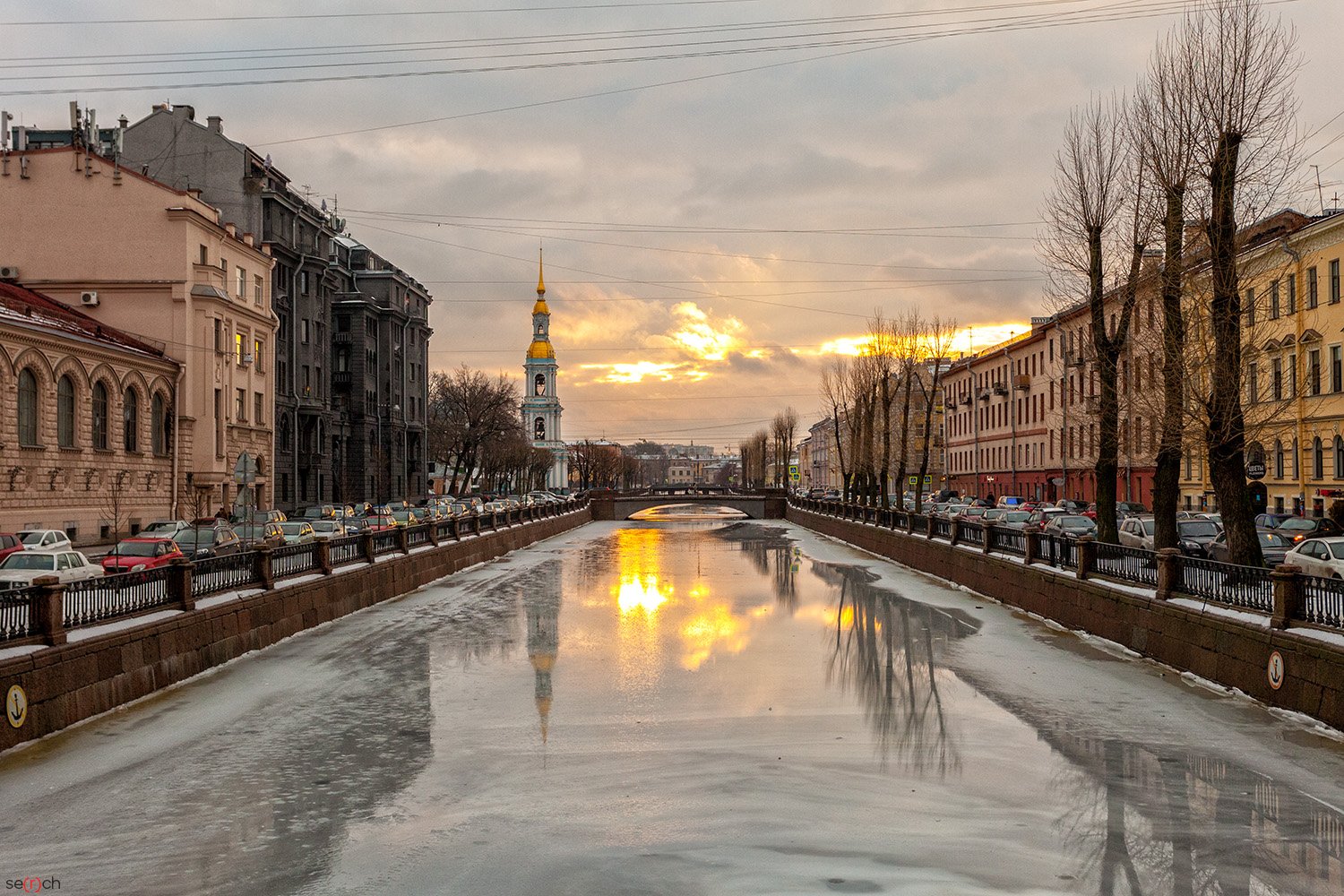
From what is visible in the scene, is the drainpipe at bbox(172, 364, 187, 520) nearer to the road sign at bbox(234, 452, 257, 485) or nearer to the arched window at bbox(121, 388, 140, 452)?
the arched window at bbox(121, 388, 140, 452)

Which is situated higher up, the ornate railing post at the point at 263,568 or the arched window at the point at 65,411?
the arched window at the point at 65,411

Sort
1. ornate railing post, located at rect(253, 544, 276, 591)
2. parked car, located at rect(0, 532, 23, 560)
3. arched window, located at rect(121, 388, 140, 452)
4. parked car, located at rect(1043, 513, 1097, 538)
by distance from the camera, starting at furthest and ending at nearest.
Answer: arched window, located at rect(121, 388, 140, 452) < parked car, located at rect(1043, 513, 1097, 538) < parked car, located at rect(0, 532, 23, 560) < ornate railing post, located at rect(253, 544, 276, 591)

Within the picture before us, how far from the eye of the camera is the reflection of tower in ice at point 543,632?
53.6ft

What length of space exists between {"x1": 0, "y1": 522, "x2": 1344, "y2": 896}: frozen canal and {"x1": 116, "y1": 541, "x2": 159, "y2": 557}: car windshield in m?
9.77

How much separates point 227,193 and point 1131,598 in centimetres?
5774

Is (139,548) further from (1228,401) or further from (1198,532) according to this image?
(1198,532)

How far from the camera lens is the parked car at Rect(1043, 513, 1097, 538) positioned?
36.7 m

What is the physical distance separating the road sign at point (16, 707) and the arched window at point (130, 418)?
36652mm

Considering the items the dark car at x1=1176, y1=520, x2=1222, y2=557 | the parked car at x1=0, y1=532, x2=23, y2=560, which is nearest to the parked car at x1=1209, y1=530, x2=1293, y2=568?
the dark car at x1=1176, y1=520, x2=1222, y2=557

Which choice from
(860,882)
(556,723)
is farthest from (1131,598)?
(860,882)

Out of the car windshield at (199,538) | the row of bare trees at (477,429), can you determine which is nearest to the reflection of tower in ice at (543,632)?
the car windshield at (199,538)

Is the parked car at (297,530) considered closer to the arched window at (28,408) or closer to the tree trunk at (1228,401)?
the arched window at (28,408)

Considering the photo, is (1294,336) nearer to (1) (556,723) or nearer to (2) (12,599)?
(1) (556,723)

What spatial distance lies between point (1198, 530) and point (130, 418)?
3913 cm
